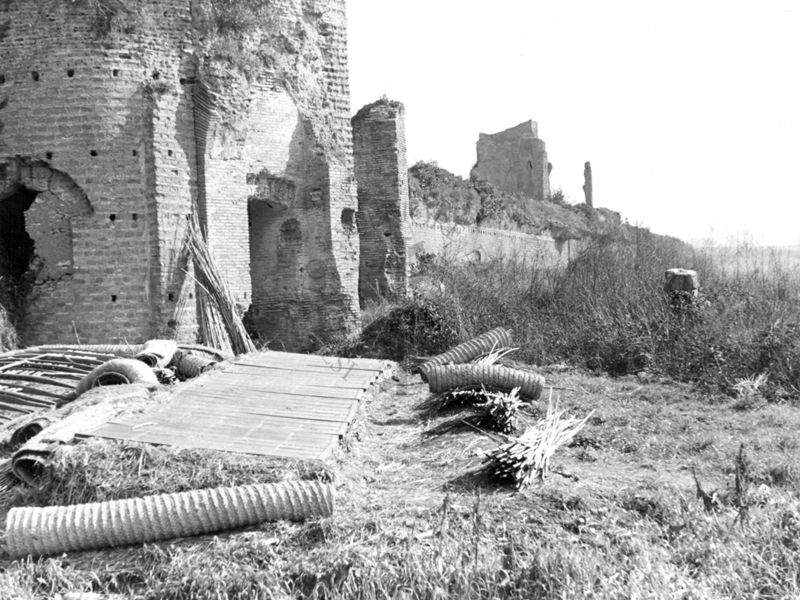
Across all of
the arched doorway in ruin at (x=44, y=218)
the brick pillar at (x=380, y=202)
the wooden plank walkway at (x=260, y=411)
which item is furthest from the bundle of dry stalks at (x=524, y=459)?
the brick pillar at (x=380, y=202)

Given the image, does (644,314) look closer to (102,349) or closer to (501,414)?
(501,414)

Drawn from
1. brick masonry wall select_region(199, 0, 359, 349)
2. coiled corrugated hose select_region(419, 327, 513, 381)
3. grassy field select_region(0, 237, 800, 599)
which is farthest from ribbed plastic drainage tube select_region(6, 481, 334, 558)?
brick masonry wall select_region(199, 0, 359, 349)

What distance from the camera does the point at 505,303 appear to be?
12.6 meters

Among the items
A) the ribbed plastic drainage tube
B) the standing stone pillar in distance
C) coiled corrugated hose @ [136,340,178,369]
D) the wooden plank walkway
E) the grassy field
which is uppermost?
the standing stone pillar in distance

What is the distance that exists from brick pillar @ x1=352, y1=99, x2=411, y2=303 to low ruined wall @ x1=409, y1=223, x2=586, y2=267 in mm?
1602

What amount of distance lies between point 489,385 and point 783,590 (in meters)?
3.74

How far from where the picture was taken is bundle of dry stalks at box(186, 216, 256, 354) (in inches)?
476

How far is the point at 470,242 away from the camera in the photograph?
24.3 meters

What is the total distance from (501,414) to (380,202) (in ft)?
36.5

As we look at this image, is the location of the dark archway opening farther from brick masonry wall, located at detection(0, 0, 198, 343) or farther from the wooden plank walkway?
the wooden plank walkway

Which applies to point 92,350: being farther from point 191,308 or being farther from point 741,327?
point 741,327

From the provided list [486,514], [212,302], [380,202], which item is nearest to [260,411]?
[486,514]

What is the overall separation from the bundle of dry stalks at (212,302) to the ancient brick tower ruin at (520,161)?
27661mm

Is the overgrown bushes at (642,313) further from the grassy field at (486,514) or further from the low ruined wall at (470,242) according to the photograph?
the low ruined wall at (470,242)
